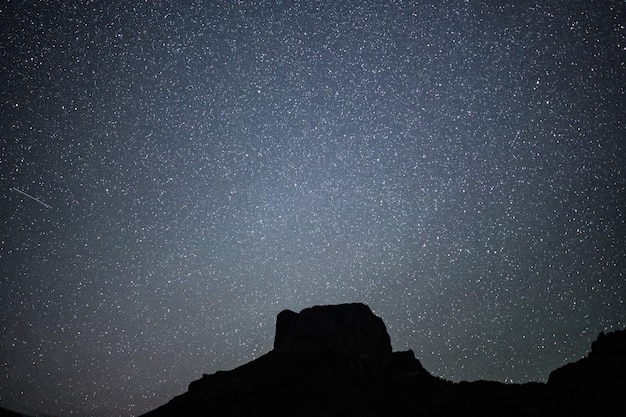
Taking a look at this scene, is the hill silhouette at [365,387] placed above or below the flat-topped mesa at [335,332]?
below

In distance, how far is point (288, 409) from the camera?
45969mm

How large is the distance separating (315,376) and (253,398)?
8601 mm

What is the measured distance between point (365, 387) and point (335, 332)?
65.8ft

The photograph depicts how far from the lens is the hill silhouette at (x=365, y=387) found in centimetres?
3666

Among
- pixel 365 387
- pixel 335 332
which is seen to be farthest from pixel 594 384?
pixel 335 332

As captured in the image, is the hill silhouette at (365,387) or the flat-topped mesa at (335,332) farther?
the flat-topped mesa at (335,332)

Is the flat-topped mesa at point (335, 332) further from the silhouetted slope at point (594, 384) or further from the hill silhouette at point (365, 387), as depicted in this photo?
the silhouetted slope at point (594, 384)

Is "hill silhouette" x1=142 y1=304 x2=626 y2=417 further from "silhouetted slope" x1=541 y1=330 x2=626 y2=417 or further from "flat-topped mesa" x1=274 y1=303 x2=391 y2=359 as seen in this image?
"flat-topped mesa" x1=274 y1=303 x2=391 y2=359

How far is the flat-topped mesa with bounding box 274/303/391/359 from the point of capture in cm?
7125

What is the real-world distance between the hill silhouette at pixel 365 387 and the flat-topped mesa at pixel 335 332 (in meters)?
0.19

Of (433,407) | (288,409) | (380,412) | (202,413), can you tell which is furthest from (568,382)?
(202,413)

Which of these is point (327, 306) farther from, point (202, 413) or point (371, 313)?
point (202, 413)

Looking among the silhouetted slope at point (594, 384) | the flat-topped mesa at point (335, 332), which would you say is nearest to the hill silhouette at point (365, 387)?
the silhouetted slope at point (594, 384)

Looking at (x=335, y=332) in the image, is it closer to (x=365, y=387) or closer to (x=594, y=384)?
(x=365, y=387)
